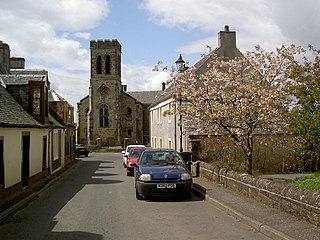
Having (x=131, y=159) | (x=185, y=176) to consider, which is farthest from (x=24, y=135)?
(x=131, y=159)

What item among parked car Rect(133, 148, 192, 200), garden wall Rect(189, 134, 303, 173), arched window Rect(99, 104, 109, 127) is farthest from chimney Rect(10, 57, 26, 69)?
parked car Rect(133, 148, 192, 200)

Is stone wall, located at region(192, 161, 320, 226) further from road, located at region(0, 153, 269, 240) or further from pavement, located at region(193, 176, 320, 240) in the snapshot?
road, located at region(0, 153, 269, 240)

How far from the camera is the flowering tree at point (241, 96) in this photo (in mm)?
16297

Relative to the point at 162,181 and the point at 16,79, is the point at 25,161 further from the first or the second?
the point at 162,181

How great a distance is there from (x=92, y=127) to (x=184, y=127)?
156 feet

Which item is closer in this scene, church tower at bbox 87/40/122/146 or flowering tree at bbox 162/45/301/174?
flowering tree at bbox 162/45/301/174

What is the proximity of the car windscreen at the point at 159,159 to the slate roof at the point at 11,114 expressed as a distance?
447 centimetres

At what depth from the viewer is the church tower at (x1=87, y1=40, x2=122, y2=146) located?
71.8 metres

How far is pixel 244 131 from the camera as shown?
16797mm

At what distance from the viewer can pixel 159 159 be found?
15.3m

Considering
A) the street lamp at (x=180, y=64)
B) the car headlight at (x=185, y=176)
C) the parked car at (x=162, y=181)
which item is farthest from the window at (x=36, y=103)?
the car headlight at (x=185, y=176)

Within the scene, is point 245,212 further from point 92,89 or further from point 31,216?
point 92,89

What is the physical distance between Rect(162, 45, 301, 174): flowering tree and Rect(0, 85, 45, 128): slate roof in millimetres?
6141

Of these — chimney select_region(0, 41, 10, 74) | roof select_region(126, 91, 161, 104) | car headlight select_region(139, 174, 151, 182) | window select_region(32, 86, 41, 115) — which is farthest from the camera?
roof select_region(126, 91, 161, 104)
